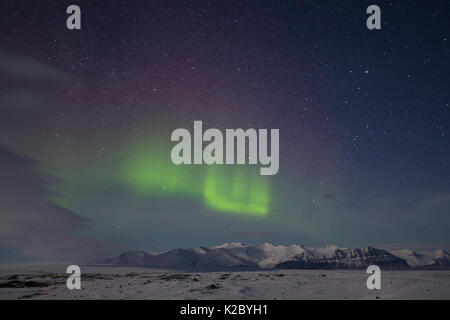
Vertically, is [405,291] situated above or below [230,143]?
below
